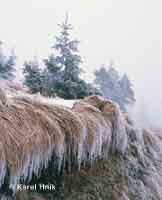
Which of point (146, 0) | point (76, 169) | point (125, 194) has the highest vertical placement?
point (146, 0)

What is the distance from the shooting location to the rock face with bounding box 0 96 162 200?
1930 mm

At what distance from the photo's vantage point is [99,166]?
2414mm

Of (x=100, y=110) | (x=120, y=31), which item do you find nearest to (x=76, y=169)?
(x=100, y=110)

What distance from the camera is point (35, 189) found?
1.90 metres

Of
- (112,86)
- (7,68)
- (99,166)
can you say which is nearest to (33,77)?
(7,68)

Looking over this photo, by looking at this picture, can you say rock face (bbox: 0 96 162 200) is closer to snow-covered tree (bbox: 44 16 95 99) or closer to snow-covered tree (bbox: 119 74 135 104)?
snow-covered tree (bbox: 44 16 95 99)

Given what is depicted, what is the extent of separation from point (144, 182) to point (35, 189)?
118 centimetres

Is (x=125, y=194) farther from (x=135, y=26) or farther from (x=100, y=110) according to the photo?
(x=135, y=26)

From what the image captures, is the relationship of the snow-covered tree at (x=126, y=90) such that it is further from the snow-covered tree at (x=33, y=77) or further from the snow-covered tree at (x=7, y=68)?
the snow-covered tree at (x=33, y=77)

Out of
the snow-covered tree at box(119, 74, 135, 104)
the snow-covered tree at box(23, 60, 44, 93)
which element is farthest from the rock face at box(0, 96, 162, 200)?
the snow-covered tree at box(119, 74, 135, 104)

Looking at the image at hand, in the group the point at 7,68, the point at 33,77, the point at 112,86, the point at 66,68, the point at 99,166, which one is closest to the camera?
the point at 99,166

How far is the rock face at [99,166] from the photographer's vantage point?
1.93 m

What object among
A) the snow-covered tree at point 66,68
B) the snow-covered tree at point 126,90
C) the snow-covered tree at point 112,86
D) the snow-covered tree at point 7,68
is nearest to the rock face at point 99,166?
the snow-covered tree at point 66,68

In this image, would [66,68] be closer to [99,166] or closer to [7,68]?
[7,68]
